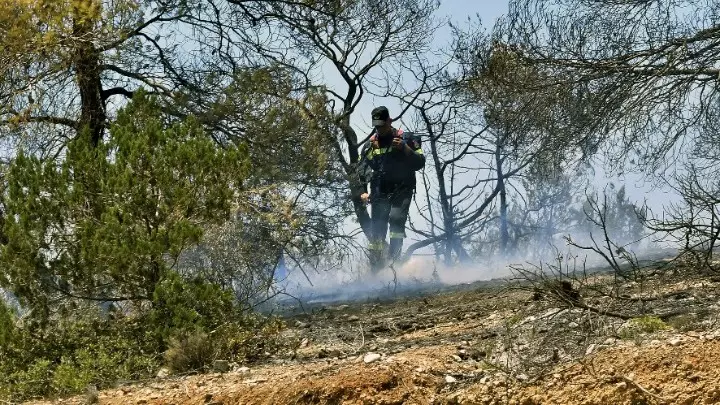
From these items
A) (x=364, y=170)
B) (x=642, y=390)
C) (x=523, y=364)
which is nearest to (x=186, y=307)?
(x=523, y=364)

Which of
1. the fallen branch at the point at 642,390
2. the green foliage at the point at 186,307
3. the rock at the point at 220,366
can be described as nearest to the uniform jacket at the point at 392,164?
the green foliage at the point at 186,307

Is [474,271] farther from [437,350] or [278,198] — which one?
[437,350]

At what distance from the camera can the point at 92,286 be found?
7.99 metres

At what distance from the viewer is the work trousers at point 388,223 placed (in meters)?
15.1

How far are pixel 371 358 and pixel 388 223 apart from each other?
33.0 feet

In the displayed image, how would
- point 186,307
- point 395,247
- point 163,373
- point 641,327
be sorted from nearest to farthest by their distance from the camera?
point 641,327
point 163,373
point 186,307
point 395,247

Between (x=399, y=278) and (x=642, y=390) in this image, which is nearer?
(x=642, y=390)

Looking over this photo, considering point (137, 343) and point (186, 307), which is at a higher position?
point (186, 307)

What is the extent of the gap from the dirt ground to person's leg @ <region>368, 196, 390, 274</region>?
8.07m

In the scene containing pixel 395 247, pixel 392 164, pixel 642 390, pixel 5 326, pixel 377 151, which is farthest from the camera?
pixel 395 247

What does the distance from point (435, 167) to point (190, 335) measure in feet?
41.7

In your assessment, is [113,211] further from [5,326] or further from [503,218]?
[503,218]

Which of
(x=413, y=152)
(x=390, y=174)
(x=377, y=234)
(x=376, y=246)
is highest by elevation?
(x=413, y=152)

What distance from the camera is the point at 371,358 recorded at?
5605 mm
